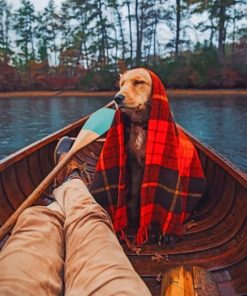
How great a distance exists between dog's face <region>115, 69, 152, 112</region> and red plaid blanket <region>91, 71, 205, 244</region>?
56 millimetres

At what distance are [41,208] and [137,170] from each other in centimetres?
111

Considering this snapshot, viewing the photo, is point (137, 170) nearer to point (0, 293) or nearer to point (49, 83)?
point (0, 293)

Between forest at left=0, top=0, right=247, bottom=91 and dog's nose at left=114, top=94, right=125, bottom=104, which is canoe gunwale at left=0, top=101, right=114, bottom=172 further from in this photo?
forest at left=0, top=0, right=247, bottom=91

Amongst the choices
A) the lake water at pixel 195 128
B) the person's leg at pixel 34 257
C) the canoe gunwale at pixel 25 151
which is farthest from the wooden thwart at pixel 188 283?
the lake water at pixel 195 128

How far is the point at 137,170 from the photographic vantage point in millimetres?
2592

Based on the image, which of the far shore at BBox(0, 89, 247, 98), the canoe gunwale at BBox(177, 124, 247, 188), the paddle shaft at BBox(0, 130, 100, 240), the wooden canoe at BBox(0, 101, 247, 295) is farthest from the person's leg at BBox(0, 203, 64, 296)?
the far shore at BBox(0, 89, 247, 98)

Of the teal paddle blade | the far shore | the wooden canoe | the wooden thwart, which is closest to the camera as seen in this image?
the wooden thwart

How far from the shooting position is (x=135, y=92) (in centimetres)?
237

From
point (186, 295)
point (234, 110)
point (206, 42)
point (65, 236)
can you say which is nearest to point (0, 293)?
point (65, 236)

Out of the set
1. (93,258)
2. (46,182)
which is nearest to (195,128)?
(46,182)

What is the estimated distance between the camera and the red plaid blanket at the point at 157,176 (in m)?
2.35

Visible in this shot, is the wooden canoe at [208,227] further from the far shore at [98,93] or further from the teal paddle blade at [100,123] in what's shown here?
the far shore at [98,93]

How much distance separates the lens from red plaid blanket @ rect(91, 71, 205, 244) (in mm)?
2352

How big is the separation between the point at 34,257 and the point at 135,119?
4.59 feet
